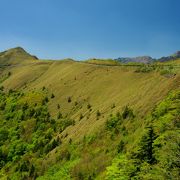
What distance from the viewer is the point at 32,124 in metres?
61.7

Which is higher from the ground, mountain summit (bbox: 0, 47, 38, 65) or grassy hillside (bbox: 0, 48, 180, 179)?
mountain summit (bbox: 0, 47, 38, 65)

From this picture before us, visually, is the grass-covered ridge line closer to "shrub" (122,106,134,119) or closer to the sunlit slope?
"shrub" (122,106,134,119)

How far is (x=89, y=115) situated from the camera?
175 ft

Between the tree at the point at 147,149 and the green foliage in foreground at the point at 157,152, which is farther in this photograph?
the tree at the point at 147,149

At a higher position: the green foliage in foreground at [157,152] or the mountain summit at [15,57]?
the mountain summit at [15,57]

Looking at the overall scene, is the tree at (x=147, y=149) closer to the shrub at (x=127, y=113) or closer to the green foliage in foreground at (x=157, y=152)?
the green foliage in foreground at (x=157, y=152)

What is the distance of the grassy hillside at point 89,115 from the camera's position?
133 ft

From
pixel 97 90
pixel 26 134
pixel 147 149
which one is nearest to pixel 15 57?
pixel 97 90

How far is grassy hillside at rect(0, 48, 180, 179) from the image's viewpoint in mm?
40469

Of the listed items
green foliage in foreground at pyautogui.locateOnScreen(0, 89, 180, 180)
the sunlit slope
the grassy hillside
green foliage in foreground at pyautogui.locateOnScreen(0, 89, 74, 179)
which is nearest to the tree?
green foliage in foreground at pyautogui.locateOnScreen(0, 89, 180, 180)

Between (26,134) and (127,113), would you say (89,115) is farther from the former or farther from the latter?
(26,134)

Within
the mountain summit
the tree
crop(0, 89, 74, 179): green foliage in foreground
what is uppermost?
the mountain summit

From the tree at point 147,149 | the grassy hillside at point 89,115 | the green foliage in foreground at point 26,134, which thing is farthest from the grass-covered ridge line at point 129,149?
the green foliage in foreground at point 26,134

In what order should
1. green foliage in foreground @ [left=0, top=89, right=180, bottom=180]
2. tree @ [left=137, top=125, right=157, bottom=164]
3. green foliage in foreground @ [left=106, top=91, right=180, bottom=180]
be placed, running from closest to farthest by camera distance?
1. green foliage in foreground @ [left=106, top=91, right=180, bottom=180]
2. green foliage in foreground @ [left=0, top=89, right=180, bottom=180]
3. tree @ [left=137, top=125, right=157, bottom=164]
